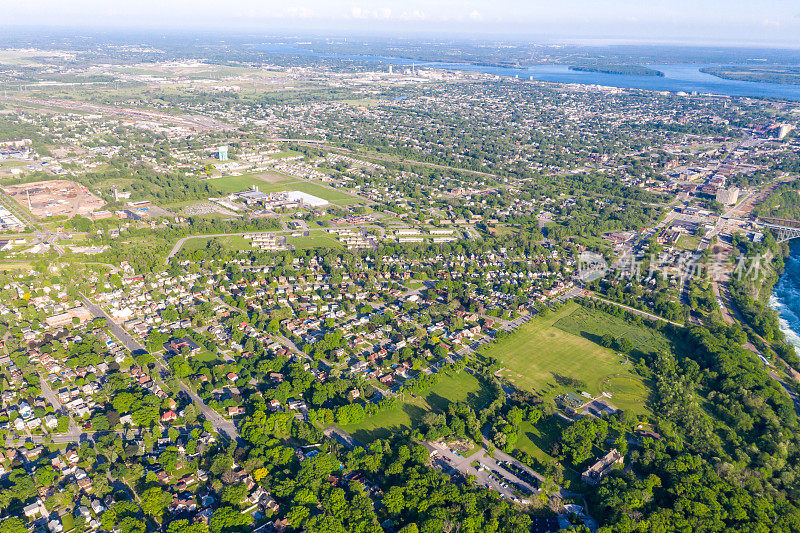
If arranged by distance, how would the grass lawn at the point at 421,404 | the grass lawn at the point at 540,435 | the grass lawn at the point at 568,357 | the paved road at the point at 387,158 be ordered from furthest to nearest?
the paved road at the point at 387,158, the grass lawn at the point at 568,357, the grass lawn at the point at 421,404, the grass lawn at the point at 540,435

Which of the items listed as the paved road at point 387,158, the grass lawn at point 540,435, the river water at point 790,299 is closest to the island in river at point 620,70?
the paved road at point 387,158

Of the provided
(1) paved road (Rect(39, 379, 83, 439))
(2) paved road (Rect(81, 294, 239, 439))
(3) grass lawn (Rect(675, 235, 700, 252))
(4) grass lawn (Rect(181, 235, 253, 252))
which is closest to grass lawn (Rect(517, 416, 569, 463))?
(2) paved road (Rect(81, 294, 239, 439))

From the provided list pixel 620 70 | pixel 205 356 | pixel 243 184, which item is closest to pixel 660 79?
pixel 620 70

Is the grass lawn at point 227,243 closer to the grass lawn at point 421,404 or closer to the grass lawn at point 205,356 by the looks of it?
the grass lawn at point 205,356

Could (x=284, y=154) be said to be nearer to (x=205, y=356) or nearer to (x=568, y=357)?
(x=205, y=356)

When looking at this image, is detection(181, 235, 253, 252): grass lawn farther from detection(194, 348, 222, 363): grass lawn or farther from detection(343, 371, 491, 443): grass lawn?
detection(343, 371, 491, 443): grass lawn

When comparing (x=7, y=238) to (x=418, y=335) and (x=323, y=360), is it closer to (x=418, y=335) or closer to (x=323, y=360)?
(x=323, y=360)

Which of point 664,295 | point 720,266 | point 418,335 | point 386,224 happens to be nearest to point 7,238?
point 386,224
